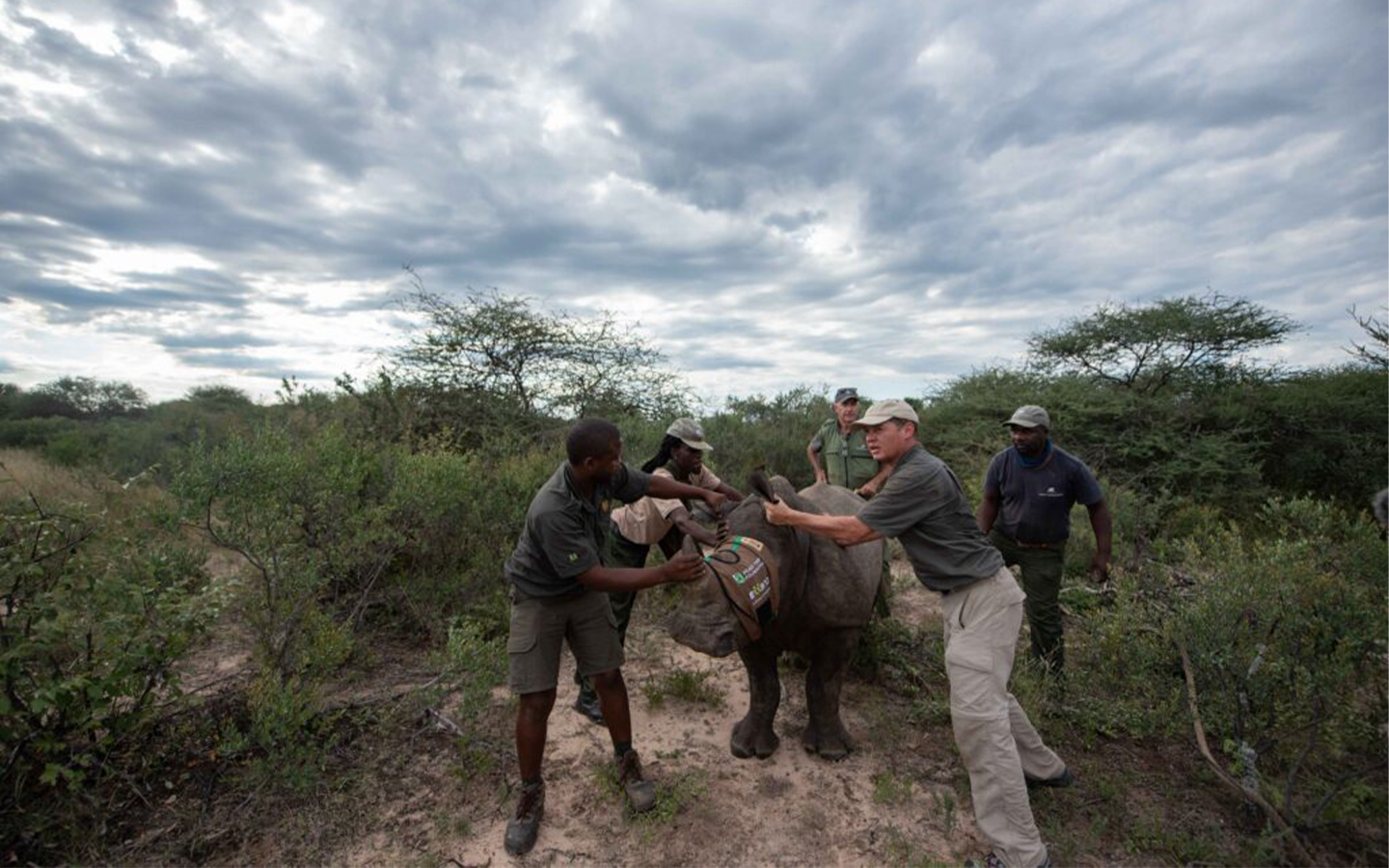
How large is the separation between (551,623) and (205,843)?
5.84 ft

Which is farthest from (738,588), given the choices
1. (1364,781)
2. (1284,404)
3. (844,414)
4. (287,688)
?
(1284,404)

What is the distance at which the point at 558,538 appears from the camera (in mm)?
2807

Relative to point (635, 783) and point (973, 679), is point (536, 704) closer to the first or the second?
point (635, 783)

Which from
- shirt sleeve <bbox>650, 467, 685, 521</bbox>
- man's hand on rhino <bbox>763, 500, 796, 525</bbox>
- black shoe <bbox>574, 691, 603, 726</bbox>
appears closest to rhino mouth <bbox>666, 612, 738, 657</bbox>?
man's hand on rhino <bbox>763, 500, 796, 525</bbox>

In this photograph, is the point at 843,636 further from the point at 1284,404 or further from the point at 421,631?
the point at 1284,404

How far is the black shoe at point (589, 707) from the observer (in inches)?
154

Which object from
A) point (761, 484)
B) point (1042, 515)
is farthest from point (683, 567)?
point (1042, 515)

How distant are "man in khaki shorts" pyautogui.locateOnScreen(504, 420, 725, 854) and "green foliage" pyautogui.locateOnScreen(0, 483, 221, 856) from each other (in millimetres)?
1515

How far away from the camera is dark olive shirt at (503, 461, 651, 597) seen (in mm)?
2807

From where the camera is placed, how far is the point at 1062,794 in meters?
3.20

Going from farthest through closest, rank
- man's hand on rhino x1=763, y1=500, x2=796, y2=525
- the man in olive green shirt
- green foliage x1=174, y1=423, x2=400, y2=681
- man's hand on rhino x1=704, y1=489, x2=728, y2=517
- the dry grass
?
1. the man in olive green shirt
2. the dry grass
3. green foliage x1=174, y1=423, x2=400, y2=681
4. man's hand on rhino x1=704, y1=489, x2=728, y2=517
5. man's hand on rhino x1=763, y1=500, x2=796, y2=525

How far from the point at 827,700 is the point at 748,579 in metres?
1.34

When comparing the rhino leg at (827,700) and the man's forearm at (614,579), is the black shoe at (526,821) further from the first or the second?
the rhino leg at (827,700)

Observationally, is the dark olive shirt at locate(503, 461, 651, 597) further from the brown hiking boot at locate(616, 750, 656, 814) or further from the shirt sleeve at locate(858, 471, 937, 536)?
the shirt sleeve at locate(858, 471, 937, 536)
